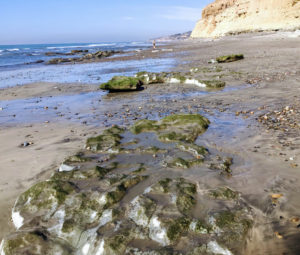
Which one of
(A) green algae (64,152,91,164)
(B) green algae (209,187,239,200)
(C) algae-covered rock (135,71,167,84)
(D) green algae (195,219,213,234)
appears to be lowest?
(C) algae-covered rock (135,71,167,84)

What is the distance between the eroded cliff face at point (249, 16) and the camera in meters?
52.7

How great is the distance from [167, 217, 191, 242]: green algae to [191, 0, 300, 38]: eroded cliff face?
53802 mm

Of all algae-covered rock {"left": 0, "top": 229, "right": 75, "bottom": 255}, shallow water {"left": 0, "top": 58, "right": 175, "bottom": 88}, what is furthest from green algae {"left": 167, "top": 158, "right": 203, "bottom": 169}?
shallow water {"left": 0, "top": 58, "right": 175, "bottom": 88}

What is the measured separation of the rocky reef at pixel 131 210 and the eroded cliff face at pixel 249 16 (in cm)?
5295

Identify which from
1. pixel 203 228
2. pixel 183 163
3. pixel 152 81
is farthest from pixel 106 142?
pixel 152 81

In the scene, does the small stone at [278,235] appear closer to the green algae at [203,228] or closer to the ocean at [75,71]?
the green algae at [203,228]

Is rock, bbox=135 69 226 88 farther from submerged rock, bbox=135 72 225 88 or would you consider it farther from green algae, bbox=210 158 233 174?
green algae, bbox=210 158 233 174

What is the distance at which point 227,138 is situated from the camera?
16.9ft

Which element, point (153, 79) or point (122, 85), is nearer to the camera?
point (122, 85)

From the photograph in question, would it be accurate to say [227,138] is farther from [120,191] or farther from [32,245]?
[32,245]

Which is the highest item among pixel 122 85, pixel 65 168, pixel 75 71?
pixel 65 168

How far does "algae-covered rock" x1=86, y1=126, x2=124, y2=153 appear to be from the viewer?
188 inches

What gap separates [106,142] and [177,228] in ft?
8.87

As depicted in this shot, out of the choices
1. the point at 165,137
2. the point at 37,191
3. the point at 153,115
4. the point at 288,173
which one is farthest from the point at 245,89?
the point at 37,191
